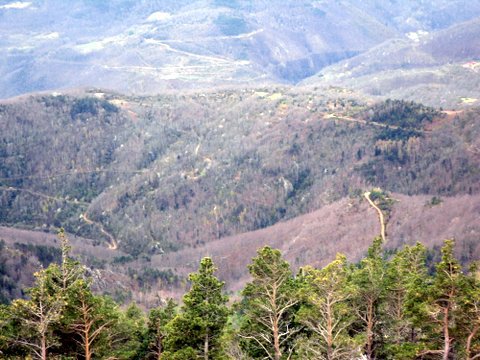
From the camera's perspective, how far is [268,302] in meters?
34.7

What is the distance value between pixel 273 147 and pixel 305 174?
52.3 feet

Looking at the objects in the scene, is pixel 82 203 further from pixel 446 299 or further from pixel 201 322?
pixel 446 299

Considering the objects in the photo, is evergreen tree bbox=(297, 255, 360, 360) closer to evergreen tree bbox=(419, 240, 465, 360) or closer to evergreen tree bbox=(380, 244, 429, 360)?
evergreen tree bbox=(419, 240, 465, 360)

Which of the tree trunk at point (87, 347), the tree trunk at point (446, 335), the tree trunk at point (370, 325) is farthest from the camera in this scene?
the tree trunk at point (370, 325)

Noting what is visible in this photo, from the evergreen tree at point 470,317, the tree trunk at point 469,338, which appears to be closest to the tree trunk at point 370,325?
the evergreen tree at point 470,317

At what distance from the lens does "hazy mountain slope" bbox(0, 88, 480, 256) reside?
121250 mm

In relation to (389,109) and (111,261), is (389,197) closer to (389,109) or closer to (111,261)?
(389,109)

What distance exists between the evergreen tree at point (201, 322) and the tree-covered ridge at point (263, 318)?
0.18ft

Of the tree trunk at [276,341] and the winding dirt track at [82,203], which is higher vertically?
the tree trunk at [276,341]

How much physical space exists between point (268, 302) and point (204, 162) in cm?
12337

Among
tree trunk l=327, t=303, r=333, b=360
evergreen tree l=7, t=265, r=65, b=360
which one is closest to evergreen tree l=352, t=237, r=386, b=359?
tree trunk l=327, t=303, r=333, b=360

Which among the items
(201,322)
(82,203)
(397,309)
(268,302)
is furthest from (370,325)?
(82,203)

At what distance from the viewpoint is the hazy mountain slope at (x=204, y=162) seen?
12125cm

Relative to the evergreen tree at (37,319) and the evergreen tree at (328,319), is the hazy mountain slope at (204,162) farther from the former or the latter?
the evergreen tree at (37,319)
